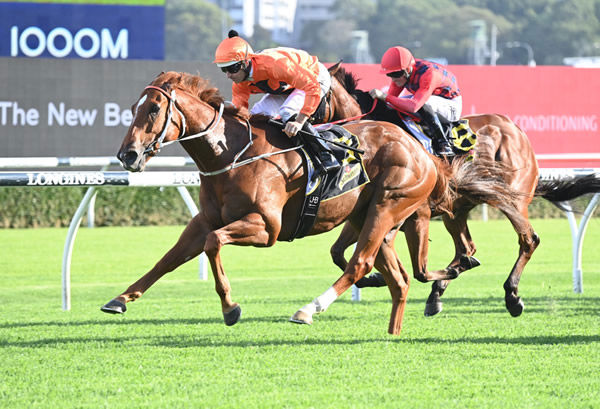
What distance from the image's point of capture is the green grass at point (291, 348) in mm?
3713

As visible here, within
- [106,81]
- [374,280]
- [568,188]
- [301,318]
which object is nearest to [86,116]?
[106,81]

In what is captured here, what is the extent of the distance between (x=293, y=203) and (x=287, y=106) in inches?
18.9

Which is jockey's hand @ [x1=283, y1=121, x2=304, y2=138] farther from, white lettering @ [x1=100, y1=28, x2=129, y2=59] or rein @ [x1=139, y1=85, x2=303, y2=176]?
white lettering @ [x1=100, y1=28, x2=129, y2=59]

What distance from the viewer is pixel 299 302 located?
6.80 metres

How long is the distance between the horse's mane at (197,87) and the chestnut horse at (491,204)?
99 centimetres

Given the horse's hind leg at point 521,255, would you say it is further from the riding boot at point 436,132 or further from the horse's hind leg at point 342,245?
the horse's hind leg at point 342,245

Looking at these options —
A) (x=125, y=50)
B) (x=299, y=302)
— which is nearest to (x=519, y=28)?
(x=125, y=50)

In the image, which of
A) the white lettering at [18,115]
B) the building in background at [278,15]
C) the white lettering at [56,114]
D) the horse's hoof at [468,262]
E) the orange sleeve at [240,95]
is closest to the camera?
the orange sleeve at [240,95]

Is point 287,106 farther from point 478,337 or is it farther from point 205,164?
point 478,337

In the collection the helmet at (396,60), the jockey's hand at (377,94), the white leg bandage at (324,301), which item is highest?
the helmet at (396,60)

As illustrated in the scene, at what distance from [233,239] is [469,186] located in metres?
1.75

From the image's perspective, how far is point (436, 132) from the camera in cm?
596

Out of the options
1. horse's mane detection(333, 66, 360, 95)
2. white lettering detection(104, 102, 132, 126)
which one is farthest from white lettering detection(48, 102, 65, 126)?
horse's mane detection(333, 66, 360, 95)

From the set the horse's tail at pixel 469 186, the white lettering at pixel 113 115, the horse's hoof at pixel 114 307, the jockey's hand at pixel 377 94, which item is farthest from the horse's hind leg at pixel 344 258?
the white lettering at pixel 113 115
